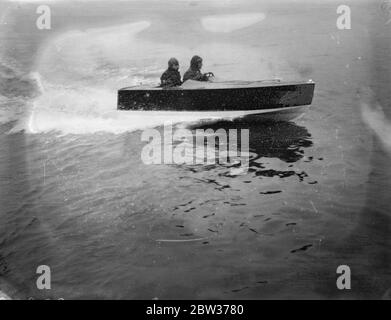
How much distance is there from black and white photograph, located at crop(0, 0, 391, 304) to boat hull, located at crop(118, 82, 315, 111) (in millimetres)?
47

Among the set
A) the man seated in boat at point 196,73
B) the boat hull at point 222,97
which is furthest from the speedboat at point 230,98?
the man seated in boat at point 196,73

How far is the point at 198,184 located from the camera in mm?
10492

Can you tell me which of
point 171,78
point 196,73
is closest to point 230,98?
point 196,73

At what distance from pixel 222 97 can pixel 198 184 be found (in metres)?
4.64

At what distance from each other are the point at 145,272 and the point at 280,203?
3539 millimetres

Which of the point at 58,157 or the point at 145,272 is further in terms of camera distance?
the point at 58,157

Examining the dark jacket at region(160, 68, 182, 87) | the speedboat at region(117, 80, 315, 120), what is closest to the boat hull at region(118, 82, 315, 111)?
the speedboat at region(117, 80, 315, 120)

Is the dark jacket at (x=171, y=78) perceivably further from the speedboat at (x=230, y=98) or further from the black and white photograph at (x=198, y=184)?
the speedboat at (x=230, y=98)

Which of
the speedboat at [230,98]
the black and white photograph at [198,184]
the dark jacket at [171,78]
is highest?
the dark jacket at [171,78]

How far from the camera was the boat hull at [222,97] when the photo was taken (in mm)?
13820

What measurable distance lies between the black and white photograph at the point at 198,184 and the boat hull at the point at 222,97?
0.05 meters
